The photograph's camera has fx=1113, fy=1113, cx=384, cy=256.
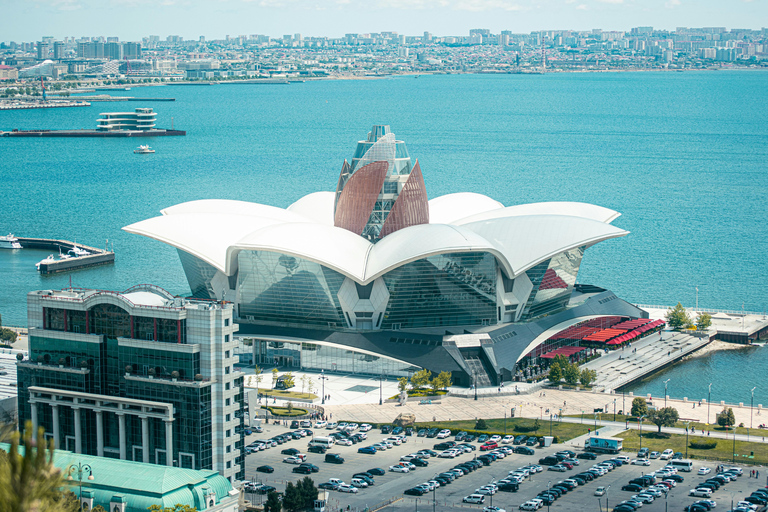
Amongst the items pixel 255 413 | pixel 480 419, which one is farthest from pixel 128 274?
pixel 480 419

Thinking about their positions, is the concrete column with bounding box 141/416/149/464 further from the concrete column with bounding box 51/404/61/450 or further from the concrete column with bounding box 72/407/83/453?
the concrete column with bounding box 51/404/61/450

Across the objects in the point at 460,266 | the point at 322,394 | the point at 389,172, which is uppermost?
the point at 389,172

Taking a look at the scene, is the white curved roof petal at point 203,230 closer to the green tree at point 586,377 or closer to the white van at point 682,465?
the green tree at point 586,377

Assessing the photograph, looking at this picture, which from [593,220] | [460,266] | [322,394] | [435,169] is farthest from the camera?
[435,169]

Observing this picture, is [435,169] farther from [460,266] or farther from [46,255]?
[460,266]

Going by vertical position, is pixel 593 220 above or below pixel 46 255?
above

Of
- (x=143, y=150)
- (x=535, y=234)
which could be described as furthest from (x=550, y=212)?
(x=143, y=150)

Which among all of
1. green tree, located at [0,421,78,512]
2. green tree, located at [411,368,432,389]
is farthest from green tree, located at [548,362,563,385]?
green tree, located at [0,421,78,512]
